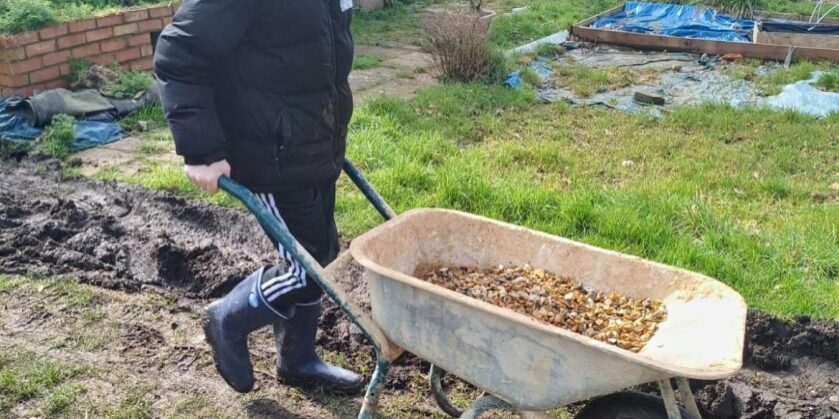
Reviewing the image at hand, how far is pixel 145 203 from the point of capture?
514cm

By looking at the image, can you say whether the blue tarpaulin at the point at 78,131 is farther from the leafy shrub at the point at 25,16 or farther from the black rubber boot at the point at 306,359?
the black rubber boot at the point at 306,359

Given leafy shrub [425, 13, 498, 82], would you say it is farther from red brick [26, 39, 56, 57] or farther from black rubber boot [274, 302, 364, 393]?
black rubber boot [274, 302, 364, 393]

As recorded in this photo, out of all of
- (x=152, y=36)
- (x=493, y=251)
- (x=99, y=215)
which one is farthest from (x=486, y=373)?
(x=152, y=36)

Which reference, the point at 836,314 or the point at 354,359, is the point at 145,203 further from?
the point at 836,314

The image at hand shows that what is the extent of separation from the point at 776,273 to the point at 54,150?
4976mm

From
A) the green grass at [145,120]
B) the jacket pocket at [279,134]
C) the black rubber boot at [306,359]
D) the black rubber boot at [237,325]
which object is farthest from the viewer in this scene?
the green grass at [145,120]

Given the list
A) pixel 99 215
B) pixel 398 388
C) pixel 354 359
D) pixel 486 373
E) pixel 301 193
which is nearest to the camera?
pixel 486 373

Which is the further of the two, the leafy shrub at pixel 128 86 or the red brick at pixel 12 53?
the leafy shrub at pixel 128 86

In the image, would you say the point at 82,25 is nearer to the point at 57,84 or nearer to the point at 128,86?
the point at 57,84

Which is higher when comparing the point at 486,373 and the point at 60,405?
the point at 486,373

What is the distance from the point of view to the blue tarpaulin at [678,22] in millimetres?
10992

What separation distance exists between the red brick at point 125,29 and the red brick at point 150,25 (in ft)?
0.23

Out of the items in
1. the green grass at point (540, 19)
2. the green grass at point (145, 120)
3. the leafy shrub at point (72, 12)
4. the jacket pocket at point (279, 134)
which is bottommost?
the green grass at point (540, 19)

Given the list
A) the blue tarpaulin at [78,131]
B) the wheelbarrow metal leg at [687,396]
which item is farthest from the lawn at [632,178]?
the wheelbarrow metal leg at [687,396]
